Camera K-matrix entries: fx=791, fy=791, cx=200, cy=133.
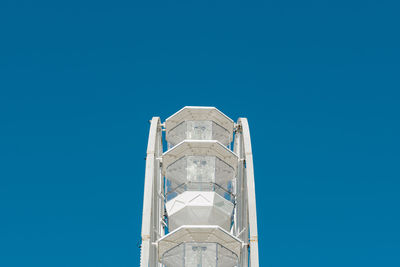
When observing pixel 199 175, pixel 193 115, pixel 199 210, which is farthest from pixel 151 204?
pixel 193 115

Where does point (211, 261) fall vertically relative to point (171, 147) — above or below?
below

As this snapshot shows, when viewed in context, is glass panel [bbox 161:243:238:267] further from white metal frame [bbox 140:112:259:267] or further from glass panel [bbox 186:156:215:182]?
glass panel [bbox 186:156:215:182]

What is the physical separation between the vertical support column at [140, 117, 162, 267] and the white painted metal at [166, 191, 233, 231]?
853 millimetres

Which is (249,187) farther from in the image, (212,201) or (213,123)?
(213,123)

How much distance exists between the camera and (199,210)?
36.2 metres

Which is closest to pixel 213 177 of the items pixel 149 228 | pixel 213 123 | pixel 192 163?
pixel 192 163

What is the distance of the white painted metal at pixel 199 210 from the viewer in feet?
119

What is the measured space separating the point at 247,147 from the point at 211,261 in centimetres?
530

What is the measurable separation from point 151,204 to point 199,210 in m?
5.20

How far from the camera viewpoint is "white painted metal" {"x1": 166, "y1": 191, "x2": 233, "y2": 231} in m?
36.2

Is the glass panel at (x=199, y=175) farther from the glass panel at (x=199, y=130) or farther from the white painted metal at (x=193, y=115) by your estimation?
the white painted metal at (x=193, y=115)

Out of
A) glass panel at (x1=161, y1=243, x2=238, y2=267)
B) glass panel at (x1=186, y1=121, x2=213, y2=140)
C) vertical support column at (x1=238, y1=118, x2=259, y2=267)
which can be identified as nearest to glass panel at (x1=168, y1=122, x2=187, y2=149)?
glass panel at (x1=186, y1=121, x2=213, y2=140)

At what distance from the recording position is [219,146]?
125ft

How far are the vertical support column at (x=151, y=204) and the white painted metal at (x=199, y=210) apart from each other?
85cm
